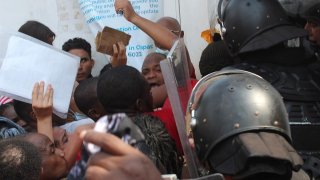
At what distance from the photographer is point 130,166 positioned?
138 centimetres

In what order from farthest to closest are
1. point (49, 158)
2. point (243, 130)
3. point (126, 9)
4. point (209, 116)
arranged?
point (126, 9) → point (49, 158) → point (209, 116) → point (243, 130)

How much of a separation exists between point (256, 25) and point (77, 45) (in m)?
2.28

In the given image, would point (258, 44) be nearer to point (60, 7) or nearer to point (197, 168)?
point (197, 168)

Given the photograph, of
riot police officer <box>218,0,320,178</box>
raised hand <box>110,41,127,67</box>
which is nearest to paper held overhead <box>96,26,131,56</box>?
raised hand <box>110,41,127,67</box>

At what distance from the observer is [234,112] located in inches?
82.9

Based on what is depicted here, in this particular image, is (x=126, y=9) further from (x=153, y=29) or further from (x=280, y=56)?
(x=280, y=56)

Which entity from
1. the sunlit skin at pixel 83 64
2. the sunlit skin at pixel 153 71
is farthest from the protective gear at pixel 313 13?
the sunlit skin at pixel 83 64

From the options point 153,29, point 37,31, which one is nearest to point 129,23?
point 37,31

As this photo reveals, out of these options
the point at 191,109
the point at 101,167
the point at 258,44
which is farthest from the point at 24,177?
the point at 258,44

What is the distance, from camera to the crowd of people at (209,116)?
1534 mm

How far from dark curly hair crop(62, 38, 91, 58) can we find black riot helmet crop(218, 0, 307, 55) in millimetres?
2087

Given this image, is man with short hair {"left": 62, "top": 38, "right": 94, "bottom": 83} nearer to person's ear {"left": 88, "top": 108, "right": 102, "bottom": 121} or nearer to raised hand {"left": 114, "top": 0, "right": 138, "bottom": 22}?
raised hand {"left": 114, "top": 0, "right": 138, "bottom": 22}

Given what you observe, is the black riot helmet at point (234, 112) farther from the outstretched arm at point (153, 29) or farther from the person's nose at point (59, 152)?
the outstretched arm at point (153, 29)

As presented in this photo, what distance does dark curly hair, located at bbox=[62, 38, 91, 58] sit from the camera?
5156 mm
